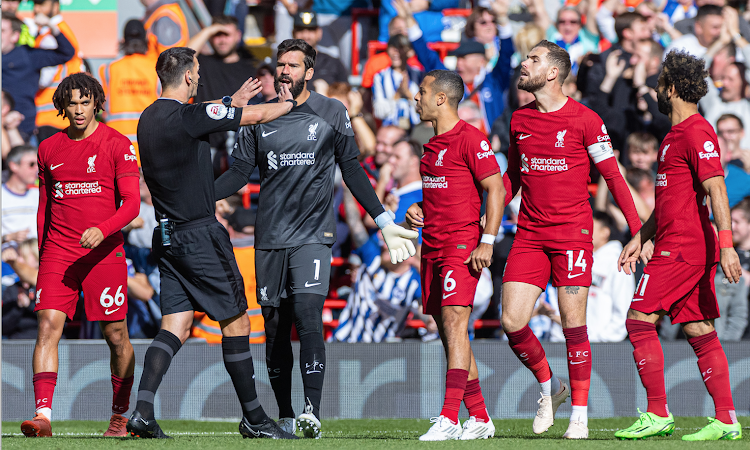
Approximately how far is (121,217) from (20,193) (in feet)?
15.2

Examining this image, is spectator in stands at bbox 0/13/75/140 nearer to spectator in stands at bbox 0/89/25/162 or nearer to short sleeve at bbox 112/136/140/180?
spectator in stands at bbox 0/89/25/162

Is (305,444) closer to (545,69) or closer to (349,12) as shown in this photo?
(545,69)

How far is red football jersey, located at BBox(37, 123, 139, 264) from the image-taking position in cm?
562

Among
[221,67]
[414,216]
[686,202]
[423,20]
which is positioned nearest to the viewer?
[686,202]

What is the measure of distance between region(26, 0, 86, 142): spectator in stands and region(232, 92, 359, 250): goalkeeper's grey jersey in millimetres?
5103

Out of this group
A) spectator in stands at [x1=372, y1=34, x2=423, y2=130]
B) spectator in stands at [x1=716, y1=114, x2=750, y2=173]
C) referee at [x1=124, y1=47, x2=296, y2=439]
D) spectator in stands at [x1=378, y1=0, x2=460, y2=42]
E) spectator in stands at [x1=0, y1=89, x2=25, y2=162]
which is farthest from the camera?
spectator in stands at [x1=378, y1=0, x2=460, y2=42]

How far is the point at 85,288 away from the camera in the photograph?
562 centimetres

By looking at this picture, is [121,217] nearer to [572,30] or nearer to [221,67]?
[221,67]

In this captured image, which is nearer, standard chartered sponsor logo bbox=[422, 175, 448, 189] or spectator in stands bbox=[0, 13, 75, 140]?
standard chartered sponsor logo bbox=[422, 175, 448, 189]

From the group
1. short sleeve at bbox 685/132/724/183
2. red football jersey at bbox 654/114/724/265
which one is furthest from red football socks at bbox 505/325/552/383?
short sleeve at bbox 685/132/724/183

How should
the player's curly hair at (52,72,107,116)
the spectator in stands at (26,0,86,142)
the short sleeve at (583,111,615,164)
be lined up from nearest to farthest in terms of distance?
the short sleeve at (583,111,615,164) → the player's curly hair at (52,72,107,116) → the spectator in stands at (26,0,86,142)

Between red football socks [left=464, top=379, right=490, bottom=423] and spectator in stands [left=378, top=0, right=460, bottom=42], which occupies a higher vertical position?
spectator in stands [left=378, top=0, right=460, bottom=42]

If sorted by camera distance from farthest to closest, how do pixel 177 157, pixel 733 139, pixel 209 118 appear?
pixel 733 139
pixel 177 157
pixel 209 118

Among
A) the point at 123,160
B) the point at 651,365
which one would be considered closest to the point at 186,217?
the point at 123,160
